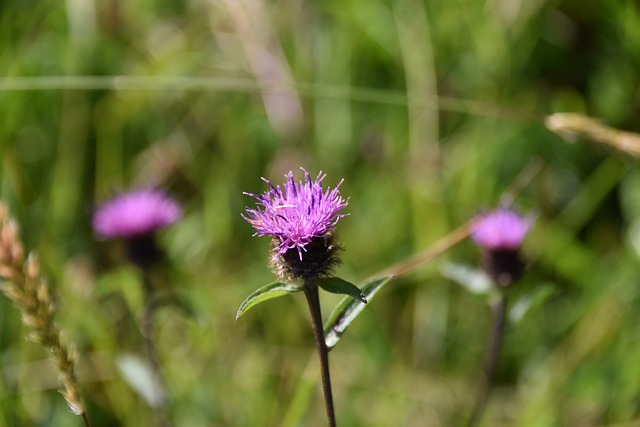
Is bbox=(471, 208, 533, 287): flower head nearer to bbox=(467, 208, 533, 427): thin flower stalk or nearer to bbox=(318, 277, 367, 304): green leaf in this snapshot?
bbox=(467, 208, 533, 427): thin flower stalk

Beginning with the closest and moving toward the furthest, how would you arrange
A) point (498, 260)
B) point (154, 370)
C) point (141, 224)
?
point (498, 260)
point (154, 370)
point (141, 224)

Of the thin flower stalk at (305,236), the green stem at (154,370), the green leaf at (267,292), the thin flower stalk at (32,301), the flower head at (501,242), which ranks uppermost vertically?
the flower head at (501,242)

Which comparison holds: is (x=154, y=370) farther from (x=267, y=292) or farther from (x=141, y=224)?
(x=267, y=292)

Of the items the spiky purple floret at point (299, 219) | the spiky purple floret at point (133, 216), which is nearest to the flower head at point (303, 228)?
the spiky purple floret at point (299, 219)

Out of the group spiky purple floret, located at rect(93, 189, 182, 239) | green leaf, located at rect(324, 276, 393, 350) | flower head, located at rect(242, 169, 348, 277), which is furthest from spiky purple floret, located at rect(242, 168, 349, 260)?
spiky purple floret, located at rect(93, 189, 182, 239)

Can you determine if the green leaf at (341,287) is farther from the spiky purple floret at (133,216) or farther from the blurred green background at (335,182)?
the spiky purple floret at (133,216)

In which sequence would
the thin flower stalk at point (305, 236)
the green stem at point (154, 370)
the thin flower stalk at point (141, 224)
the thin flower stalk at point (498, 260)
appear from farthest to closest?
1. the thin flower stalk at point (141, 224)
2. the green stem at point (154, 370)
3. the thin flower stalk at point (498, 260)
4. the thin flower stalk at point (305, 236)

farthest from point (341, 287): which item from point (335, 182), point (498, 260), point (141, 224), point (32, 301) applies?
point (335, 182)
